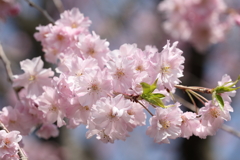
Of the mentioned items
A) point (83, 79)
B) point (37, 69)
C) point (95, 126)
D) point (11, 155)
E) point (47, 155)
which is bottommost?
point (11, 155)

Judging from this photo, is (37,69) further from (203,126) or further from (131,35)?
(131,35)

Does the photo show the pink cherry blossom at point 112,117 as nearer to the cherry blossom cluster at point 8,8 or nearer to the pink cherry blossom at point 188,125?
the pink cherry blossom at point 188,125

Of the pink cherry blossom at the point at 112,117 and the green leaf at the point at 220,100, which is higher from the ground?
the green leaf at the point at 220,100

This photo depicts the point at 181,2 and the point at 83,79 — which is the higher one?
the point at 181,2

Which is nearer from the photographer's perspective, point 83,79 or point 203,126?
point 83,79

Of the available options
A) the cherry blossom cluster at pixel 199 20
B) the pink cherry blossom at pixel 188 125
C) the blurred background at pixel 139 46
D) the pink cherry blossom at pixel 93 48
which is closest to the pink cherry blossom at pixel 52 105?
the pink cherry blossom at pixel 93 48

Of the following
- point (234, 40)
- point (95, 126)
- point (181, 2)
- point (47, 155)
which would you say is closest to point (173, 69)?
point (95, 126)
